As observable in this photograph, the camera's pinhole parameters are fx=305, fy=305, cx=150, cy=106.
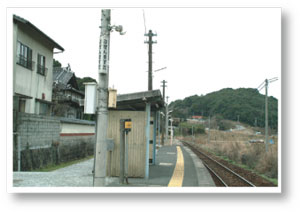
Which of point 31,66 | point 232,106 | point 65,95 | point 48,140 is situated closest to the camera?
point 48,140

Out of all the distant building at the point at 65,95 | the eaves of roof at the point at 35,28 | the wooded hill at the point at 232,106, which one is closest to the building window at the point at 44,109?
the distant building at the point at 65,95

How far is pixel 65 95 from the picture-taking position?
24.0 m

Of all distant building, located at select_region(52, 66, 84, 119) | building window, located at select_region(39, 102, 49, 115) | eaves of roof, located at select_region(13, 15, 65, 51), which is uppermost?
eaves of roof, located at select_region(13, 15, 65, 51)

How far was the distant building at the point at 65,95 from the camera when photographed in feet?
68.2

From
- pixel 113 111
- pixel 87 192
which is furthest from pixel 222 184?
pixel 87 192

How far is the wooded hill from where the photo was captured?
22009 millimetres

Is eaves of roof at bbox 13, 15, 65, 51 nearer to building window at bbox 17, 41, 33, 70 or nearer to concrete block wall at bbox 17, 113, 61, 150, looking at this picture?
building window at bbox 17, 41, 33, 70

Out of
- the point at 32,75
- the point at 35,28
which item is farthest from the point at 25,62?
the point at 35,28

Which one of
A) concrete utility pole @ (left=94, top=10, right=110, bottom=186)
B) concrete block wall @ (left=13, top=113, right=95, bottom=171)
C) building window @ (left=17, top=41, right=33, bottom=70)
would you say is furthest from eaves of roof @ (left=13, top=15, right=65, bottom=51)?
concrete utility pole @ (left=94, top=10, right=110, bottom=186)

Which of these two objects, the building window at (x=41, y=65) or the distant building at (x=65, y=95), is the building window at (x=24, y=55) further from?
the distant building at (x=65, y=95)

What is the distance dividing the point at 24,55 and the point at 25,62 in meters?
0.32

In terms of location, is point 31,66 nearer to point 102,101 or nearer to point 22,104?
point 22,104

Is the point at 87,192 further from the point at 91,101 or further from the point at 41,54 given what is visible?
the point at 41,54

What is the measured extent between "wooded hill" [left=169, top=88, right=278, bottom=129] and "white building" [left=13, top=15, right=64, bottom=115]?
1025cm
